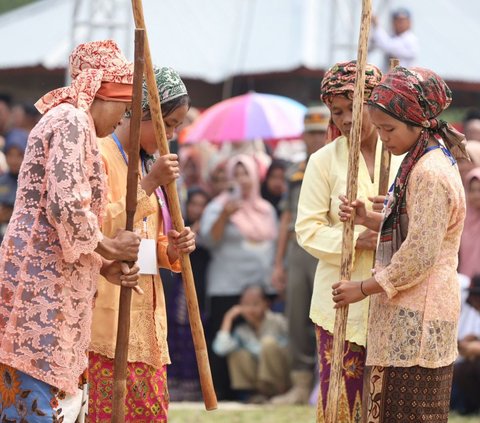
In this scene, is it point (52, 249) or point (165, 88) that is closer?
point (52, 249)

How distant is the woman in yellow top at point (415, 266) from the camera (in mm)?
5285

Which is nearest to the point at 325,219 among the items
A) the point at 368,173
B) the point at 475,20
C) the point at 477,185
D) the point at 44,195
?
the point at 368,173

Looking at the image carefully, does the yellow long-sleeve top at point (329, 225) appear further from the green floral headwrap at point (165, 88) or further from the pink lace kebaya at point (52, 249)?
the pink lace kebaya at point (52, 249)

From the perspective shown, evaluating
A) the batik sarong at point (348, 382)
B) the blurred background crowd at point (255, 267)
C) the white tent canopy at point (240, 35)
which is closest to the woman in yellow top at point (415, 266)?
the batik sarong at point (348, 382)

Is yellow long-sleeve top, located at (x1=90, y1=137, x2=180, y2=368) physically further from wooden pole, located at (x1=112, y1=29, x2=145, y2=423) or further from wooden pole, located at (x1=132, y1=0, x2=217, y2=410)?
wooden pole, located at (x1=112, y1=29, x2=145, y2=423)

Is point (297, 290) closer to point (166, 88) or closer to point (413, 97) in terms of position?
point (166, 88)

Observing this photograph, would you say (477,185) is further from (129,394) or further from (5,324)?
(5,324)

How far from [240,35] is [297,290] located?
10815 millimetres

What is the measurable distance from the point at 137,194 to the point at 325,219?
1138mm

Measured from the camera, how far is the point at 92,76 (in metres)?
5.24

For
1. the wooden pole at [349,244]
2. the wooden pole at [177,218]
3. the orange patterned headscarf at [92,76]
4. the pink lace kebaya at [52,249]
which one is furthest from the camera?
the wooden pole at [349,244]

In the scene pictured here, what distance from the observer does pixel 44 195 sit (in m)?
5.05

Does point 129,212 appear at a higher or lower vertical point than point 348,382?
higher

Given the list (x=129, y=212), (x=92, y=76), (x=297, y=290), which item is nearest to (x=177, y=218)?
(x=129, y=212)
